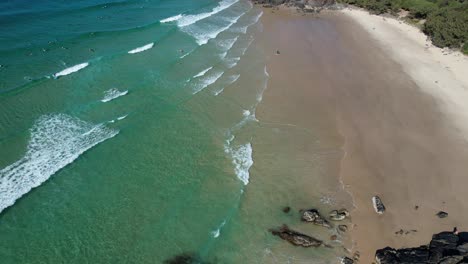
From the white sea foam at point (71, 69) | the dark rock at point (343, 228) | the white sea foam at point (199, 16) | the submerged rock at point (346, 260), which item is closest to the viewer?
the submerged rock at point (346, 260)

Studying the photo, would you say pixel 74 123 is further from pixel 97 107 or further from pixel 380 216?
pixel 380 216

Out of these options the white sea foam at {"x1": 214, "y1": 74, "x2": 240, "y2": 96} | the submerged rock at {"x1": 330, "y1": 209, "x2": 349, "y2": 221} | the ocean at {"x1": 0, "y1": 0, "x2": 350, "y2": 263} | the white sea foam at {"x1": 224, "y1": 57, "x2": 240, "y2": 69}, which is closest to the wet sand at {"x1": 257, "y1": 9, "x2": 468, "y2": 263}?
the submerged rock at {"x1": 330, "y1": 209, "x2": 349, "y2": 221}

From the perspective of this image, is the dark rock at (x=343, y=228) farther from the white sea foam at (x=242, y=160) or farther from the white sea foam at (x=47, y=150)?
the white sea foam at (x=47, y=150)

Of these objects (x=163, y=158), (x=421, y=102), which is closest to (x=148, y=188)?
(x=163, y=158)

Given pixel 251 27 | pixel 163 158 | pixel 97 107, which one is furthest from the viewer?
pixel 251 27

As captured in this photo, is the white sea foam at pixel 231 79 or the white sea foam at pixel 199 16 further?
the white sea foam at pixel 199 16

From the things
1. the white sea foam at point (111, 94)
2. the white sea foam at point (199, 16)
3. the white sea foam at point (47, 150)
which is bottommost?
the white sea foam at point (47, 150)

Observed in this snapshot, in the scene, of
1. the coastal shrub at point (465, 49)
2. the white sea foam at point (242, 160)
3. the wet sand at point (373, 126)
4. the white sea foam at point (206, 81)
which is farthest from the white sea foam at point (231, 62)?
the coastal shrub at point (465, 49)
